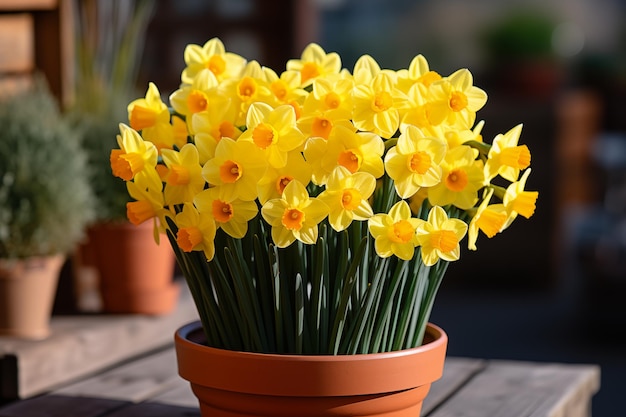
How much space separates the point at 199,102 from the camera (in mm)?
1091

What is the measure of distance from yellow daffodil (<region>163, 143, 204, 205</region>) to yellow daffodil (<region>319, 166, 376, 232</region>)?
0.15 metres

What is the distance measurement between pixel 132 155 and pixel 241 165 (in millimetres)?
132

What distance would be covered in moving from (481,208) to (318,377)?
0.24m

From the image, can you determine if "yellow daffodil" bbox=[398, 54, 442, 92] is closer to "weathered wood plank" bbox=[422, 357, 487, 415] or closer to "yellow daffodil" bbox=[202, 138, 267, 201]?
"yellow daffodil" bbox=[202, 138, 267, 201]

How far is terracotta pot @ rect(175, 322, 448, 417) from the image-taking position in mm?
1037

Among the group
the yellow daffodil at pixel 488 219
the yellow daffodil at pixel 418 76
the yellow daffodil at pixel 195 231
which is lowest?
the yellow daffodil at pixel 195 231

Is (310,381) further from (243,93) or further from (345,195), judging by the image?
(243,93)

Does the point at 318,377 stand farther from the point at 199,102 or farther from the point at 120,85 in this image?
the point at 120,85

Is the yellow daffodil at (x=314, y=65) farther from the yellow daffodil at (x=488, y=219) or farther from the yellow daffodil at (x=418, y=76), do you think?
the yellow daffodil at (x=488, y=219)

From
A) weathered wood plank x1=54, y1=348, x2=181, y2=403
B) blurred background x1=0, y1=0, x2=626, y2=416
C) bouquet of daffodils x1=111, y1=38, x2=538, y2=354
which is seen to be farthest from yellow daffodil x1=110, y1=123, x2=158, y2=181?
blurred background x1=0, y1=0, x2=626, y2=416

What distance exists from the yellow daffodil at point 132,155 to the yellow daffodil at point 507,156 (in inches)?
13.8

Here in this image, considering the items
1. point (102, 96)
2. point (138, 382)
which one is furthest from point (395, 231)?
point (102, 96)

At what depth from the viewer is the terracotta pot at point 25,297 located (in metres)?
1.76

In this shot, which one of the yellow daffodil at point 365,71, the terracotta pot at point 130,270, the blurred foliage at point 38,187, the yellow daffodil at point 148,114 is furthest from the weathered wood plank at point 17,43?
the yellow daffodil at point 365,71
